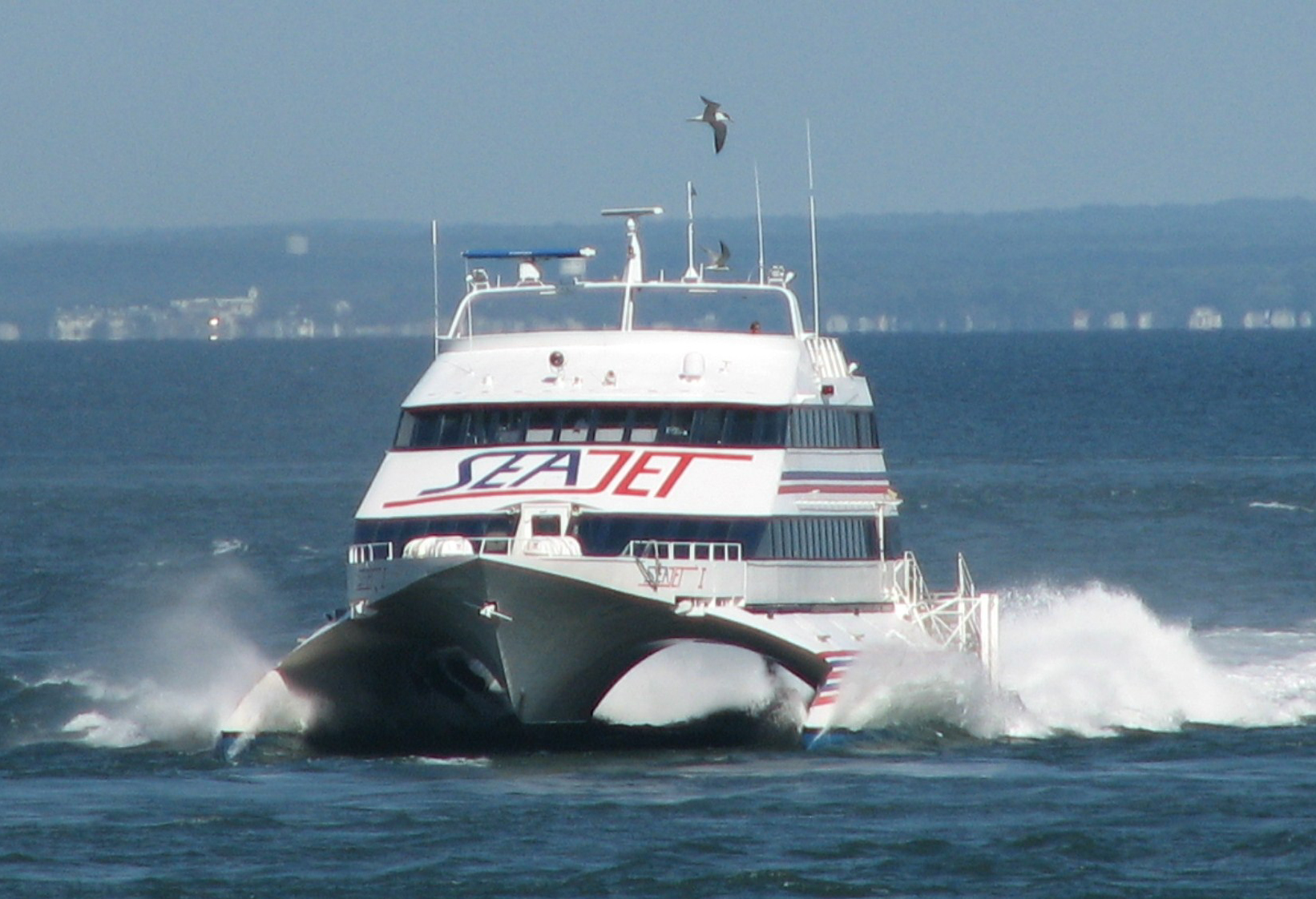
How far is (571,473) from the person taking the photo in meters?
29.4

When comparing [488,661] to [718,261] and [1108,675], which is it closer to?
[718,261]

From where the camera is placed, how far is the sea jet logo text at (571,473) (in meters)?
29.2

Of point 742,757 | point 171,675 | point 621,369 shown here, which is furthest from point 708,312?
point 742,757

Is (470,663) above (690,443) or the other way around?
the other way around

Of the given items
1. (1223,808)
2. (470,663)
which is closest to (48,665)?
(470,663)

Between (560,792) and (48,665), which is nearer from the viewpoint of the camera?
(560,792)

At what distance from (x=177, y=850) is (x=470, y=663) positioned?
24.3 ft

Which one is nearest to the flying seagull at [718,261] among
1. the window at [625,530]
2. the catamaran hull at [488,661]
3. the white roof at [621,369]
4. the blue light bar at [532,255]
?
the white roof at [621,369]

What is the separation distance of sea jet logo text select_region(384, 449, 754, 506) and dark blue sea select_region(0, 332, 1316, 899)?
2.74 meters

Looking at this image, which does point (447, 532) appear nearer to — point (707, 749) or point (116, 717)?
point (707, 749)

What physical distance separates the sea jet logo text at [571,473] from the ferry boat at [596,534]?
0.09ft

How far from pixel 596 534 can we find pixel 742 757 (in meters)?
2.84

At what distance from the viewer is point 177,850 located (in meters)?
24.6

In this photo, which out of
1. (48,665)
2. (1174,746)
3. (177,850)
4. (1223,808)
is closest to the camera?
(177,850)
